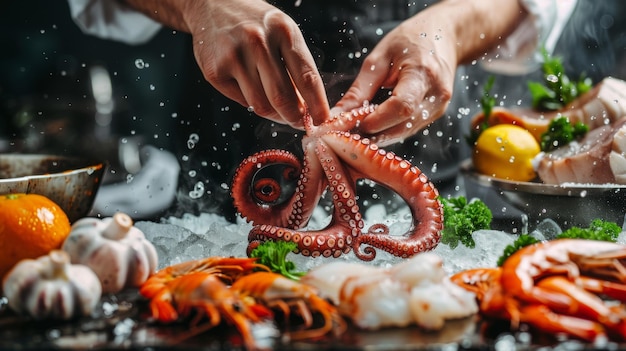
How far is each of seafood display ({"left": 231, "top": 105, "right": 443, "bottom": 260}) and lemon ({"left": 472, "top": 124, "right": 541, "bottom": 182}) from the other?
2.63ft

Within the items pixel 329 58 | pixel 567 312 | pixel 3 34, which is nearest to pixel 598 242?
pixel 567 312

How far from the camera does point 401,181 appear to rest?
1554 millimetres

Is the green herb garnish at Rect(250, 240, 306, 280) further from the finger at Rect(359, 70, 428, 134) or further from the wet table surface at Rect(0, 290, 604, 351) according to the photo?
the finger at Rect(359, 70, 428, 134)

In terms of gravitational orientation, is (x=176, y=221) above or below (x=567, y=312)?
below

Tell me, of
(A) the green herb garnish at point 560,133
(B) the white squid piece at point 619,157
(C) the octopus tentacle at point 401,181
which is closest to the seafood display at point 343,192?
(C) the octopus tentacle at point 401,181

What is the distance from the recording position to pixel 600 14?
108 inches

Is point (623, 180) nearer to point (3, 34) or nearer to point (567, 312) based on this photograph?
point (567, 312)

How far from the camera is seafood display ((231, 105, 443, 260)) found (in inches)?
59.7

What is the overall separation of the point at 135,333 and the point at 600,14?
238cm

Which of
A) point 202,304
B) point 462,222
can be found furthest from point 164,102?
point 202,304

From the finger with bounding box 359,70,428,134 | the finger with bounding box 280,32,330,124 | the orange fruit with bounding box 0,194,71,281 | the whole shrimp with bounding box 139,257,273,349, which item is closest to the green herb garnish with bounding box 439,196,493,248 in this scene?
the finger with bounding box 359,70,428,134

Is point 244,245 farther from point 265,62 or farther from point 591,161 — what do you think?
point 591,161

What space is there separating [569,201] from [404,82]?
592 mm

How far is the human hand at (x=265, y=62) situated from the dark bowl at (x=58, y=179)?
1.38 ft
